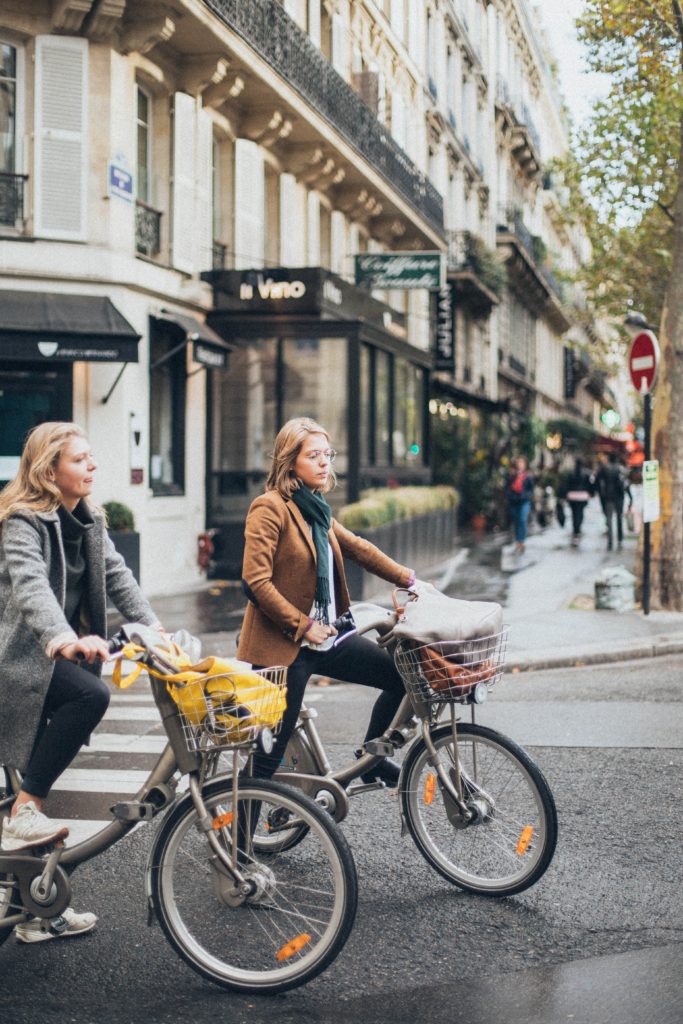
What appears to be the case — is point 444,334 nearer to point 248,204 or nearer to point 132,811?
point 248,204

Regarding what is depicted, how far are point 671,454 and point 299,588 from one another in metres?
9.89

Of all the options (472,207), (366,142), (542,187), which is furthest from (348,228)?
(542,187)

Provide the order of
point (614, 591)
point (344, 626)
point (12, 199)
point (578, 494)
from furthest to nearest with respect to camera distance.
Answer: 1. point (578, 494)
2. point (12, 199)
3. point (614, 591)
4. point (344, 626)

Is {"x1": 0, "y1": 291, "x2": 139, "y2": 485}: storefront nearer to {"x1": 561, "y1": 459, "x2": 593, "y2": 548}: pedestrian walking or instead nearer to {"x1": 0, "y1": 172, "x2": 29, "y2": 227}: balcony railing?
{"x1": 0, "y1": 172, "x2": 29, "y2": 227}: balcony railing

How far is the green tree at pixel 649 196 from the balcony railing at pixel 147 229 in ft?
19.7

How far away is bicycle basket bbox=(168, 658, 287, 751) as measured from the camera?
3678 mm

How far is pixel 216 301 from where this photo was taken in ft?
58.2

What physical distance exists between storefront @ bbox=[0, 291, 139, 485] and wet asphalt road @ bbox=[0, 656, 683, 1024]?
9150 millimetres

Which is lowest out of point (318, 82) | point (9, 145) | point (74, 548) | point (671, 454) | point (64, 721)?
point (64, 721)

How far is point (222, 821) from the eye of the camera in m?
3.87

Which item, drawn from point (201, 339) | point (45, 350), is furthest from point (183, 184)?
point (45, 350)

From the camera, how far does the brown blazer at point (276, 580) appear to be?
178 inches

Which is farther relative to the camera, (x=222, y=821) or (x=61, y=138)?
(x=61, y=138)

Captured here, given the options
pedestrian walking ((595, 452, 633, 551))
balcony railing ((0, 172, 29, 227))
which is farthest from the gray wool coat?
pedestrian walking ((595, 452, 633, 551))
